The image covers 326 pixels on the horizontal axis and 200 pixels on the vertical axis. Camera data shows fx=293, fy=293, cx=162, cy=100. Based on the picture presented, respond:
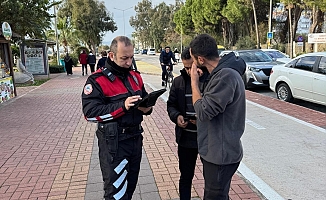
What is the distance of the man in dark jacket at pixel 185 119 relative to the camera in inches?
112

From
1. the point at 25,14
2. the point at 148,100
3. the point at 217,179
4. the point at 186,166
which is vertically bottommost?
the point at 186,166

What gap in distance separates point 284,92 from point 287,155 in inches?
183

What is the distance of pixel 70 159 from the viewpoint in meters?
4.75

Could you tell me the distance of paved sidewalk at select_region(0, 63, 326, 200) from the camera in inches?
143

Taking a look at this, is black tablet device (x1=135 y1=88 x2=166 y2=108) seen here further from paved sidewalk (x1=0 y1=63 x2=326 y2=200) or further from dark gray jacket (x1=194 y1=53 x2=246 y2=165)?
paved sidewalk (x1=0 y1=63 x2=326 y2=200)

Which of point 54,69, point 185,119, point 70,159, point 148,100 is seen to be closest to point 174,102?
point 185,119

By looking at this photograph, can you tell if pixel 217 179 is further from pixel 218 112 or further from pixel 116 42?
pixel 116 42

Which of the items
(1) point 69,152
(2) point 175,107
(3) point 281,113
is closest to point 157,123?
(1) point 69,152

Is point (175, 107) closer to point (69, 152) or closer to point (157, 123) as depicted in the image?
point (69, 152)

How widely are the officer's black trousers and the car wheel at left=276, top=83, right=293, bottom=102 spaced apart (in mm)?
7310

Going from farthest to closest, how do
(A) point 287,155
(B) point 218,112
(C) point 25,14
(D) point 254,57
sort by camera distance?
(C) point 25,14, (D) point 254,57, (A) point 287,155, (B) point 218,112

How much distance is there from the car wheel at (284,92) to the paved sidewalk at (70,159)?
536mm

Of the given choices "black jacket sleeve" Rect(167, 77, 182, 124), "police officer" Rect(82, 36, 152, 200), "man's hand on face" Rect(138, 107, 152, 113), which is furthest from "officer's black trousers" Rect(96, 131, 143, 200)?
"black jacket sleeve" Rect(167, 77, 182, 124)

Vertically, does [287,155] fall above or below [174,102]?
below
